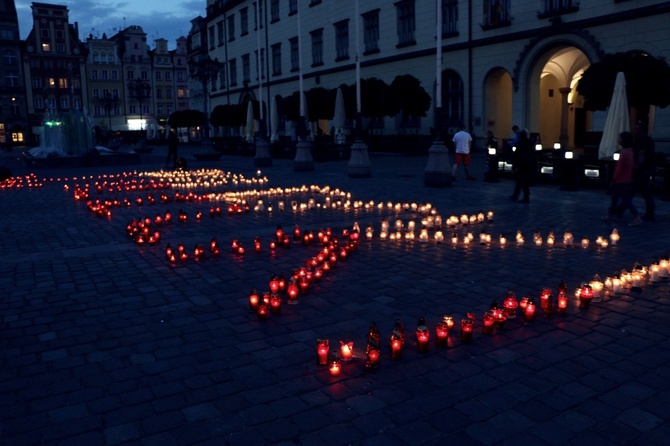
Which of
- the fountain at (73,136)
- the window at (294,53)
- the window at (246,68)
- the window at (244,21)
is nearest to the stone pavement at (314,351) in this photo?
the fountain at (73,136)

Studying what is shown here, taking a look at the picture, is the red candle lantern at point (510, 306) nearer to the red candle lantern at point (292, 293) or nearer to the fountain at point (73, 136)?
the red candle lantern at point (292, 293)

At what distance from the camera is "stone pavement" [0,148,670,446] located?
3.85 meters

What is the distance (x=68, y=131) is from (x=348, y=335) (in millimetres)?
33659

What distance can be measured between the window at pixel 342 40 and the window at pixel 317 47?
2445 mm

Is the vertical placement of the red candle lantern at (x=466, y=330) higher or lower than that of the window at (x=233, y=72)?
lower

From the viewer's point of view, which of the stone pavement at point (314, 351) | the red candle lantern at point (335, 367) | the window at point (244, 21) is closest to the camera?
the stone pavement at point (314, 351)

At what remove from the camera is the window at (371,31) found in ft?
128

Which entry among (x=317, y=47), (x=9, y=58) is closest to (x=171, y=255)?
(x=317, y=47)

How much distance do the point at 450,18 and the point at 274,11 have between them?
22.5 m

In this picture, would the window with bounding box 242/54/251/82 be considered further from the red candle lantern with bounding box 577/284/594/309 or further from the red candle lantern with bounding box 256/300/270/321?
the red candle lantern with bounding box 577/284/594/309

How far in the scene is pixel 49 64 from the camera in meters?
83.1

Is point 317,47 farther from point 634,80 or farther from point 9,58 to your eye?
point 9,58

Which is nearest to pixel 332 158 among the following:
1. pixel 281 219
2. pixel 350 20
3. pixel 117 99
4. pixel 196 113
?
pixel 350 20

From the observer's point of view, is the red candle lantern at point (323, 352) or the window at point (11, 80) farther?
the window at point (11, 80)
